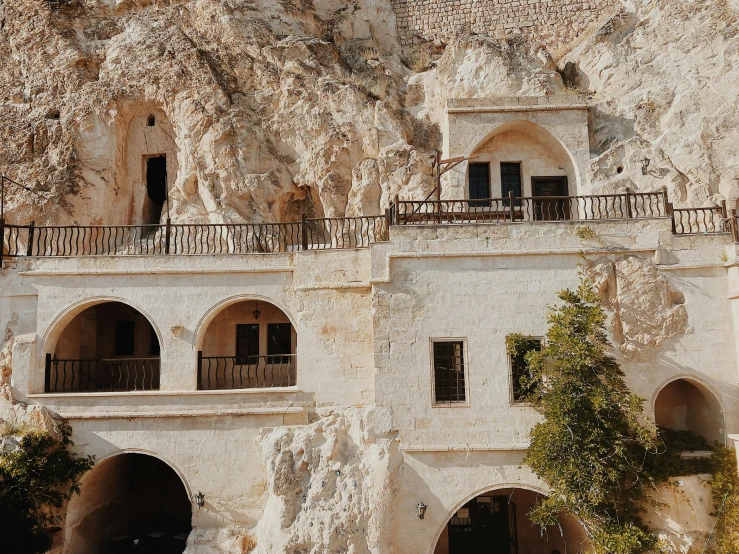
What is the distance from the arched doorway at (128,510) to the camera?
13.3m

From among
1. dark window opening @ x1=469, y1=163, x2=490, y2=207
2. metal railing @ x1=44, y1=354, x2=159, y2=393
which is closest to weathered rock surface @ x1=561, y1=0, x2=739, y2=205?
dark window opening @ x1=469, y1=163, x2=490, y2=207

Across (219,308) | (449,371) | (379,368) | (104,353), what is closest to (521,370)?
(449,371)

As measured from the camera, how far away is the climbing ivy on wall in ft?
34.1

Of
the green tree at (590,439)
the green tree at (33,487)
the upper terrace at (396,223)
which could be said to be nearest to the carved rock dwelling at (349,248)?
the upper terrace at (396,223)

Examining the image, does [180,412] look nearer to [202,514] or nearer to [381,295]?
[202,514]

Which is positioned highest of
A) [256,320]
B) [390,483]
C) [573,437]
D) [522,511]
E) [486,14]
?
[486,14]

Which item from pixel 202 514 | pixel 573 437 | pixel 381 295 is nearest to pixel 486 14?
pixel 381 295

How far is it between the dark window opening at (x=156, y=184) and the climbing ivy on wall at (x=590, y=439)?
13551 millimetres

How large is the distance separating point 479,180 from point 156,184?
10.7m

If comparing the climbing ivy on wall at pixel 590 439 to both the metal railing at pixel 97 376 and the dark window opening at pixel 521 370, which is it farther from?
the metal railing at pixel 97 376

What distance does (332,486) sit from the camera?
37.9 ft

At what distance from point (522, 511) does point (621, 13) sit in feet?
51.2

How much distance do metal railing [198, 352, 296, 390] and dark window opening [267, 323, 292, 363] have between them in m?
0.22

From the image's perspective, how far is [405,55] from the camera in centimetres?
2023
